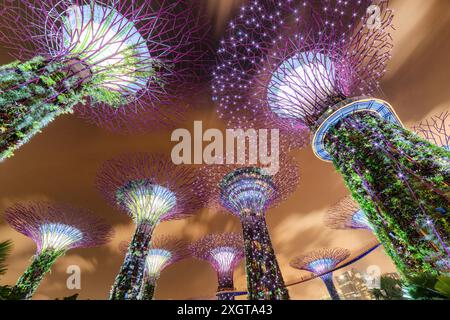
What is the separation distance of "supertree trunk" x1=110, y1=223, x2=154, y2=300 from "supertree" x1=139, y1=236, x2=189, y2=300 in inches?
348

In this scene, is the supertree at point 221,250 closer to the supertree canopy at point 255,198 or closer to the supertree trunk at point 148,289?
the supertree trunk at point 148,289

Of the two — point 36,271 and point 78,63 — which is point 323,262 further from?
point 78,63

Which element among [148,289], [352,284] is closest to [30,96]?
[148,289]

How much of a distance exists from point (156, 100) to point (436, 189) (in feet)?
25.4

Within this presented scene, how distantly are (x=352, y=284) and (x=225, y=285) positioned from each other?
107m

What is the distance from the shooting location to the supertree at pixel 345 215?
1880 cm

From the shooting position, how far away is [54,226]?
53.7 feet

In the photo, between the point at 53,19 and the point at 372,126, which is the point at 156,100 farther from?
the point at 372,126

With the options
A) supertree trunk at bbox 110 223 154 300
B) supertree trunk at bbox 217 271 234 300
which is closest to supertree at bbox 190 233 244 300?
supertree trunk at bbox 217 271 234 300

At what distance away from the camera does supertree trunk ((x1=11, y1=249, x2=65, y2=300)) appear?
12.9m

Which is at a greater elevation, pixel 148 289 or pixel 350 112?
pixel 350 112

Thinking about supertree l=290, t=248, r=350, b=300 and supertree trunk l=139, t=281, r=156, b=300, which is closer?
supertree trunk l=139, t=281, r=156, b=300

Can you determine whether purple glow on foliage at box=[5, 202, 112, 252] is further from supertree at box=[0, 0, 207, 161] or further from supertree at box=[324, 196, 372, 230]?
supertree at box=[324, 196, 372, 230]

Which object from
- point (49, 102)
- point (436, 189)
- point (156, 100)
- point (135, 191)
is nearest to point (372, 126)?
point (436, 189)
